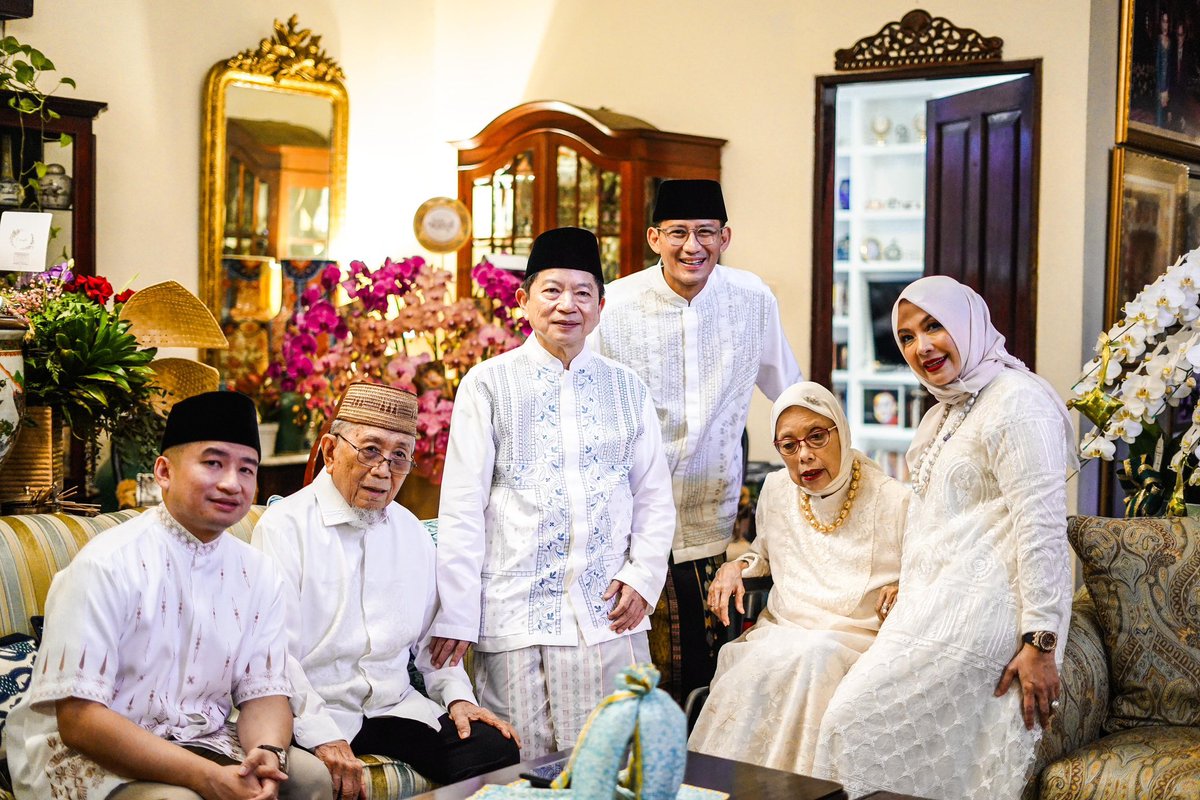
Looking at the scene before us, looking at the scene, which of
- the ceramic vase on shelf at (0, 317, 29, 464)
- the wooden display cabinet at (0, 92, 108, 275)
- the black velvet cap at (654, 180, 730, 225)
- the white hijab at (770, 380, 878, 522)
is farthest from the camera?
the wooden display cabinet at (0, 92, 108, 275)

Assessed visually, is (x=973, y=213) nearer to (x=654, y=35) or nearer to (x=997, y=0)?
(x=997, y=0)

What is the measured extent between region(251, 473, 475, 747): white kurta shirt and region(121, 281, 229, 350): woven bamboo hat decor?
0.87 meters

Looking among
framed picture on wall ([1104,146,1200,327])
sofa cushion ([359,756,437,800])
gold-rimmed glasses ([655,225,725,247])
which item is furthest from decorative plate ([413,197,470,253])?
sofa cushion ([359,756,437,800])

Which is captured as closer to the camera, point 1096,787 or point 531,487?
point 1096,787

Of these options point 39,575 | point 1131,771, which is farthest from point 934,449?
point 39,575

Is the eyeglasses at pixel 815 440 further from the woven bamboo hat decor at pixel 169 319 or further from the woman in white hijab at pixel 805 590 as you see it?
the woven bamboo hat decor at pixel 169 319

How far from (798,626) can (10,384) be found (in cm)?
184

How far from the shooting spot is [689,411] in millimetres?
3387

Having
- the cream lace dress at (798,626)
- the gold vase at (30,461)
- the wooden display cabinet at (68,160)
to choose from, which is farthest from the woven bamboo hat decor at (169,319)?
the cream lace dress at (798,626)

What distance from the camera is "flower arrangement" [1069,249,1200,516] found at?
124 inches

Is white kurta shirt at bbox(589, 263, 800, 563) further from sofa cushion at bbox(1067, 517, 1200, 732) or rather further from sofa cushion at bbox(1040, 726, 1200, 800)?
sofa cushion at bbox(1040, 726, 1200, 800)

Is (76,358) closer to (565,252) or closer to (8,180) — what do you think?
(565,252)

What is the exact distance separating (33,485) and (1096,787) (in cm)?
242

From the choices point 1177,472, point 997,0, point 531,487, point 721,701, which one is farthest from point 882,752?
point 997,0
